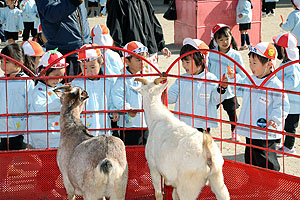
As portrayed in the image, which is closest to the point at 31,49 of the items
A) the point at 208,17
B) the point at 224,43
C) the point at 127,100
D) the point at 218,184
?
the point at 127,100

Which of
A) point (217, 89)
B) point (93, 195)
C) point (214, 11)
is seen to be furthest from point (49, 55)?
point (214, 11)

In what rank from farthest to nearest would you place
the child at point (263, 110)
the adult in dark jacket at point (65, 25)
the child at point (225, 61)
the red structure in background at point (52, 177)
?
the child at point (225, 61) < the adult in dark jacket at point (65, 25) < the child at point (263, 110) < the red structure in background at point (52, 177)

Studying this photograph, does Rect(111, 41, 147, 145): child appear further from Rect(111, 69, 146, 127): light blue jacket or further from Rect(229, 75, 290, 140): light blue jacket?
Rect(229, 75, 290, 140): light blue jacket

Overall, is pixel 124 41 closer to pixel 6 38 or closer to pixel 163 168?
pixel 163 168

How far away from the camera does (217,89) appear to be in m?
6.29

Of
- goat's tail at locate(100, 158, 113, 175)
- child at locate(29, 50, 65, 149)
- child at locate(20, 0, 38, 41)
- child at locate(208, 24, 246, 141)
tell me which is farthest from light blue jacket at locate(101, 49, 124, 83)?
child at locate(20, 0, 38, 41)

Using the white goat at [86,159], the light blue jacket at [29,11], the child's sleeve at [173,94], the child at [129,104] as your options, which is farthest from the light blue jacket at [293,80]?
the light blue jacket at [29,11]

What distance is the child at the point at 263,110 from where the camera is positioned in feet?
19.3

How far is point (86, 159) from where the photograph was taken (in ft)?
15.1

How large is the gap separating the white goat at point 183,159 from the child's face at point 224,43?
3604mm

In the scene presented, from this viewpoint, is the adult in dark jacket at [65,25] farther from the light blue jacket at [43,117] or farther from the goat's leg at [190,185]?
the goat's leg at [190,185]

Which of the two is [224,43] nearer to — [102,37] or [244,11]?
[102,37]

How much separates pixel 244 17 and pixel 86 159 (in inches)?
404

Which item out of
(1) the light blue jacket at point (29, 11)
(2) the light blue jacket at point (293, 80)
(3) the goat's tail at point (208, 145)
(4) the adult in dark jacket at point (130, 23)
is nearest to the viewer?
(3) the goat's tail at point (208, 145)
